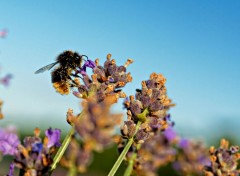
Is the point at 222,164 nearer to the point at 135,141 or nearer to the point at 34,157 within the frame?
the point at 135,141

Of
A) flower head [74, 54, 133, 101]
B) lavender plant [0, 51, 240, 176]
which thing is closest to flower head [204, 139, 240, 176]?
lavender plant [0, 51, 240, 176]

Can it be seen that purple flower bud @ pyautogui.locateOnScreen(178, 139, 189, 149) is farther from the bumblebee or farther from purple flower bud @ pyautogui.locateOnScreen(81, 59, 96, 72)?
the bumblebee

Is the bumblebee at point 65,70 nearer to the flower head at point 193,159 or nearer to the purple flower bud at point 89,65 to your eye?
the purple flower bud at point 89,65

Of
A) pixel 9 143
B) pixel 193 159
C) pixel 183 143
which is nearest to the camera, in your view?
pixel 9 143

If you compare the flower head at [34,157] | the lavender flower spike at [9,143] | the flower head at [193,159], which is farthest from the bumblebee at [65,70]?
the flower head at [34,157]

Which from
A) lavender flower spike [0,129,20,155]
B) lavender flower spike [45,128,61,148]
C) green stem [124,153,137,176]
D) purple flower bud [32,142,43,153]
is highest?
green stem [124,153,137,176]

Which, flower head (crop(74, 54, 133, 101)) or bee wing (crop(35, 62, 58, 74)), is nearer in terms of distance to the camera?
flower head (crop(74, 54, 133, 101))

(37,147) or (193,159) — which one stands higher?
(193,159)

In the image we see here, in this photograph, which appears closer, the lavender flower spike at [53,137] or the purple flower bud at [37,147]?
the purple flower bud at [37,147]

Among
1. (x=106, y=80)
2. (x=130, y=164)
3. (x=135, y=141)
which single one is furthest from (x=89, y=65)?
(x=130, y=164)
